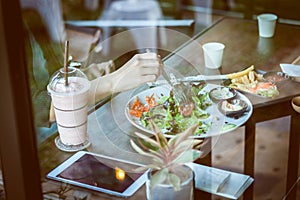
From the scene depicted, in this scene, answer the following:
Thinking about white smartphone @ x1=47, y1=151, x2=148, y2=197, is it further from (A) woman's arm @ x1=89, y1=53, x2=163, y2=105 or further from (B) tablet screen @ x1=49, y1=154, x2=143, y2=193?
(A) woman's arm @ x1=89, y1=53, x2=163, y2=105

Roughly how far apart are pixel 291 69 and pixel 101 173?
2.58ft

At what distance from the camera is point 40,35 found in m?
1.79

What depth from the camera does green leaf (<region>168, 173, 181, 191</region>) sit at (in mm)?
1114

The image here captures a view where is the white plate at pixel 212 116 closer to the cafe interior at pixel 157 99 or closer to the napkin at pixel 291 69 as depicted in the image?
the cafe interior at pixel 157 99

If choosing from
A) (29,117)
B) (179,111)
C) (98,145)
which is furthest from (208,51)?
(29,117)

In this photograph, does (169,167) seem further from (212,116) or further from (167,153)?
(212,116)

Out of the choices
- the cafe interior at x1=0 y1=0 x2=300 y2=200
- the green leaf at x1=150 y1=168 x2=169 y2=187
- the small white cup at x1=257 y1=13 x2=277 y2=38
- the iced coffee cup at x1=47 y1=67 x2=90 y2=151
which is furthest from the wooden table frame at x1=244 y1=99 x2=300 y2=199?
the small white cup at x1=257 y1=13 x2=277 y2=38

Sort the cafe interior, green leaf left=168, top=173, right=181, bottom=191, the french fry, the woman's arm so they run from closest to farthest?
the cafe interior
green leaf left=168, top=173, right=181, bottom=191
the woman's arm
the french fry

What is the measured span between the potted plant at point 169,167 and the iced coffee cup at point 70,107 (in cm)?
22

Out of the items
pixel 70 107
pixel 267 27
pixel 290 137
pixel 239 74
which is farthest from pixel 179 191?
pixel 267 27

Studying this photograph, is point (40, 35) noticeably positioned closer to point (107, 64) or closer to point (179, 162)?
point (107, 64)

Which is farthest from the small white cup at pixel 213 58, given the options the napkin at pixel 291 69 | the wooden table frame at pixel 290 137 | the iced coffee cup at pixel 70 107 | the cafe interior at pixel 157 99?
the iced coffee cup at pixel 70 107

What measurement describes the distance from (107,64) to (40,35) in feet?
0.78

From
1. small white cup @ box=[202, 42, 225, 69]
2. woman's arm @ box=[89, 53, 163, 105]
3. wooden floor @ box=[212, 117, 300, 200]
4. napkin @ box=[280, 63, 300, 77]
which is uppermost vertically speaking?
woman's arm @ box=[89, 53, 163, 105]
